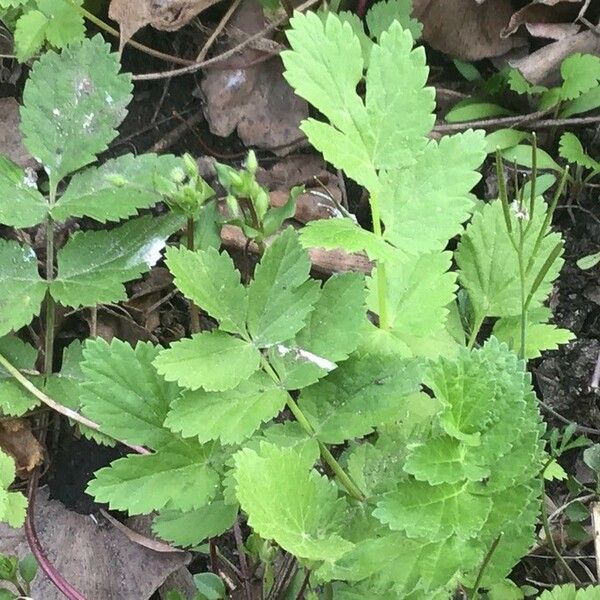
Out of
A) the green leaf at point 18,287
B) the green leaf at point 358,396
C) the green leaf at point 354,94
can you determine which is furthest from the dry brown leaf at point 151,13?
the green leaf at point 358,396

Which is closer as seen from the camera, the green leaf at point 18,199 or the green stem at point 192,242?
the green stem at point 192,242

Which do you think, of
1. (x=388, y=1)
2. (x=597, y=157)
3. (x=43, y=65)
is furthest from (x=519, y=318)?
(x=43, y=65)

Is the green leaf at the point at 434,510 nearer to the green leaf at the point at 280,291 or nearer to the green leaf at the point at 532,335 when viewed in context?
the green leaf at the point at 280,291

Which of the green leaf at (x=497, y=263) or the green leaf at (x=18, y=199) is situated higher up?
the green leaf at (x=18, y=199)

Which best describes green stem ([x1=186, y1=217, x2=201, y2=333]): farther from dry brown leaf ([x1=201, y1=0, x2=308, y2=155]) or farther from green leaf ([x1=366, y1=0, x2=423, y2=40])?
green leaf ([x1=366, y1=0, x2=423, y2=40])

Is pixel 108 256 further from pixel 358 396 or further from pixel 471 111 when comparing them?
pixel 471 111

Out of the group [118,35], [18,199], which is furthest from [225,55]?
[18,199]
